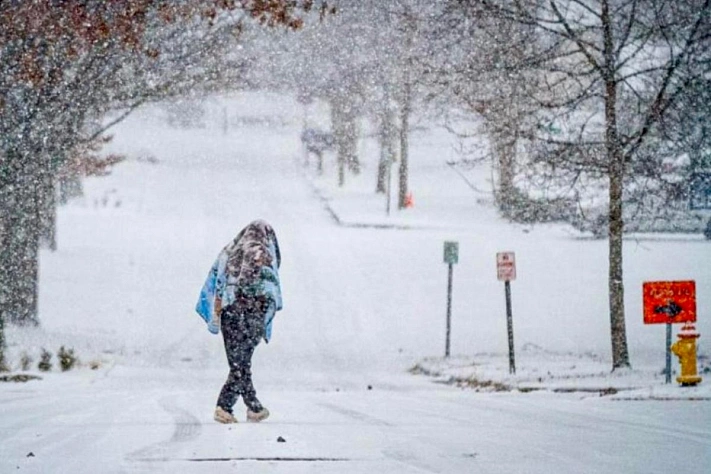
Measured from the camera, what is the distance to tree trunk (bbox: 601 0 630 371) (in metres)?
15.6

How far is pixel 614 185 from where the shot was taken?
1580 cm

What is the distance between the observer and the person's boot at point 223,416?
9422 mm

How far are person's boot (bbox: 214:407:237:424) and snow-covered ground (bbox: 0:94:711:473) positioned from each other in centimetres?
31

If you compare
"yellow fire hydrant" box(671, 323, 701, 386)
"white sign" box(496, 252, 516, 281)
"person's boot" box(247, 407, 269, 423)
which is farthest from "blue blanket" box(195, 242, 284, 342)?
"white sign" box(496, 252, 516, 281)

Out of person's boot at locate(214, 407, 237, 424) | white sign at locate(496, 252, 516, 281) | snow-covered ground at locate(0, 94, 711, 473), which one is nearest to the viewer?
snow-covered ground at locate(0, 94, 711, 473)

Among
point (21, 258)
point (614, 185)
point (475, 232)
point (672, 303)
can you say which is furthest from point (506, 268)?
point (475, 232)

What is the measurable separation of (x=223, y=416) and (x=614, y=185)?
8.14 metres

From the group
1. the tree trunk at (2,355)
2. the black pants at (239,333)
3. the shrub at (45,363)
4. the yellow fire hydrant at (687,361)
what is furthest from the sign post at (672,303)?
the tree trunk at (2,355)

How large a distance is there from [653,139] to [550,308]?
31.8 ft

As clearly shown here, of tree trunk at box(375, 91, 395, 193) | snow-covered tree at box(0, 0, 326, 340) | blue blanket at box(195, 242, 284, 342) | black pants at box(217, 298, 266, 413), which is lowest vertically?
black pants at box(217, 298, 266, 413)

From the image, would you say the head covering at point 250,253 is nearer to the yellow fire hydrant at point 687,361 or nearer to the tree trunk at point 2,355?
the yellow fire hydrant at point 687,361

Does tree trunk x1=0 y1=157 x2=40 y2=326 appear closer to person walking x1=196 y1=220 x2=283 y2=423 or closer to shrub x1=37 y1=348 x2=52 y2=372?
shrub x1=37 y1=348 x2=52 y2=372

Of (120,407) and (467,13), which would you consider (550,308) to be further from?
(120,407)

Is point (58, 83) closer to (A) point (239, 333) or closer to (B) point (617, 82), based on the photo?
(B) point (617, 82)
